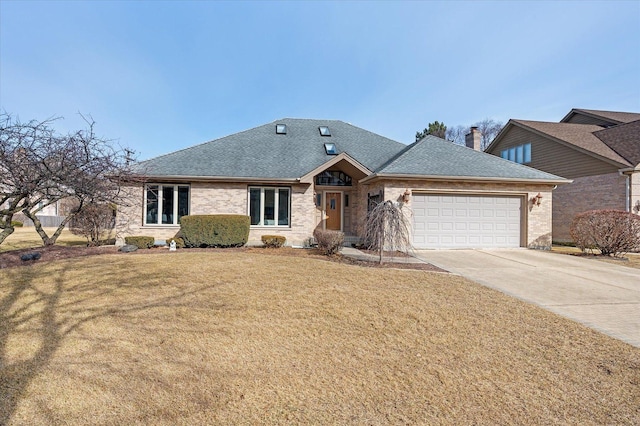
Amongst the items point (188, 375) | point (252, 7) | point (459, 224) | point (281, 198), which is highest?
point (252, 7)

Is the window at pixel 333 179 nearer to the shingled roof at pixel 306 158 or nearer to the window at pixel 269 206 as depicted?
the shingled roof at pixel 306 158

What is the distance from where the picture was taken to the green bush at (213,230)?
12781 millimetres

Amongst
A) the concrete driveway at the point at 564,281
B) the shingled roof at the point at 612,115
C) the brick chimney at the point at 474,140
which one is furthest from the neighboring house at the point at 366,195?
the shingled roof at the point at 612,115

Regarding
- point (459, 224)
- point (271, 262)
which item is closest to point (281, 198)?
point (271, 262)

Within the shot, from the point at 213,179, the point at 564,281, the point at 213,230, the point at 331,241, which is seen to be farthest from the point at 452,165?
the point at 213,230

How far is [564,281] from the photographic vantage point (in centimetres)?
823

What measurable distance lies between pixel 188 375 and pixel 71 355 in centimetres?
164

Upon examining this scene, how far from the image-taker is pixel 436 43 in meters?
14.1

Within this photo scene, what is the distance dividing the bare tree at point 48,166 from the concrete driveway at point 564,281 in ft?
36.7

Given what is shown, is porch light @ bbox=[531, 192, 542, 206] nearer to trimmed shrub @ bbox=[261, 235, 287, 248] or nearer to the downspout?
the downspout

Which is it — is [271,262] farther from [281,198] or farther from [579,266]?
[579,266]

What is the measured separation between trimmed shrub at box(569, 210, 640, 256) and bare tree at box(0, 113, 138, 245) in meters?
18.0

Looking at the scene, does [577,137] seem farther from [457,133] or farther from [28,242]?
[457,133]

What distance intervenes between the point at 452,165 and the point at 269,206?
837 centimetres
